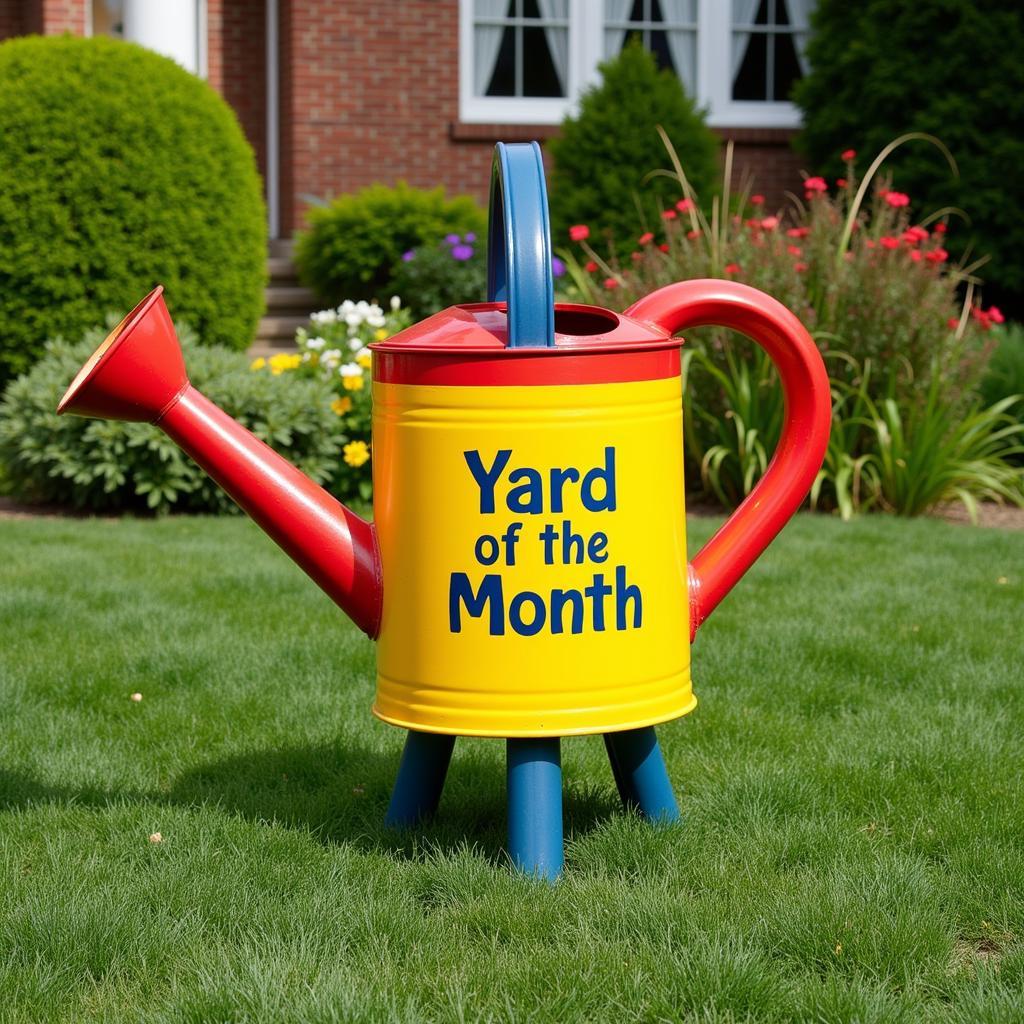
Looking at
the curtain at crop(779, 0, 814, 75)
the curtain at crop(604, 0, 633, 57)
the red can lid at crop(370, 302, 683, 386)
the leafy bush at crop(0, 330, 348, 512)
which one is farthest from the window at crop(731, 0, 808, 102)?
the red can lid at crop(370, 302, 683, 386)

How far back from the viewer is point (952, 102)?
10031 mm

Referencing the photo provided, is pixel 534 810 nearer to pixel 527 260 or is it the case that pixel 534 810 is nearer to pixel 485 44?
pixel 527 260

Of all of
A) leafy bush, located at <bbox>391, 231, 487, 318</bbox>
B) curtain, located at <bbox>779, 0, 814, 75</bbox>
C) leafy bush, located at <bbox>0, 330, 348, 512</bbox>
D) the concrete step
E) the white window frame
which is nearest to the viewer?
leafy bush, located at <bbox>0, 330, 348, 512</bbox>

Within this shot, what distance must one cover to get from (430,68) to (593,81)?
1.30 m

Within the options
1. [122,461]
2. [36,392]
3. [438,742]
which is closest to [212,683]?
[438,742]

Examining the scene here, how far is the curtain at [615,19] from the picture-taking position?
11789 mm

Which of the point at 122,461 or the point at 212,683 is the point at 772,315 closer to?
the point at 212,683

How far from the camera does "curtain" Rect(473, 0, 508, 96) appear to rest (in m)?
11.5

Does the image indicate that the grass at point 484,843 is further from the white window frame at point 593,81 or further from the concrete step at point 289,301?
the white window frame at point 593,81

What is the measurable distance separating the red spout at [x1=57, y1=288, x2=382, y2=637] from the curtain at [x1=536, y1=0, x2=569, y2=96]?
9.50 meters

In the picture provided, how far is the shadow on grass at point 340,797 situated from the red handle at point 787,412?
55 centimetres

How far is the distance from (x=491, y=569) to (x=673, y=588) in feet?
1.17

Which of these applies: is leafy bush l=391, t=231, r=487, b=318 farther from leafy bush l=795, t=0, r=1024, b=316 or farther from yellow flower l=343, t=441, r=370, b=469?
leafy bush l=795, t=0, r=1024, b=316

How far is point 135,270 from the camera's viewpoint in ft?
26.8
